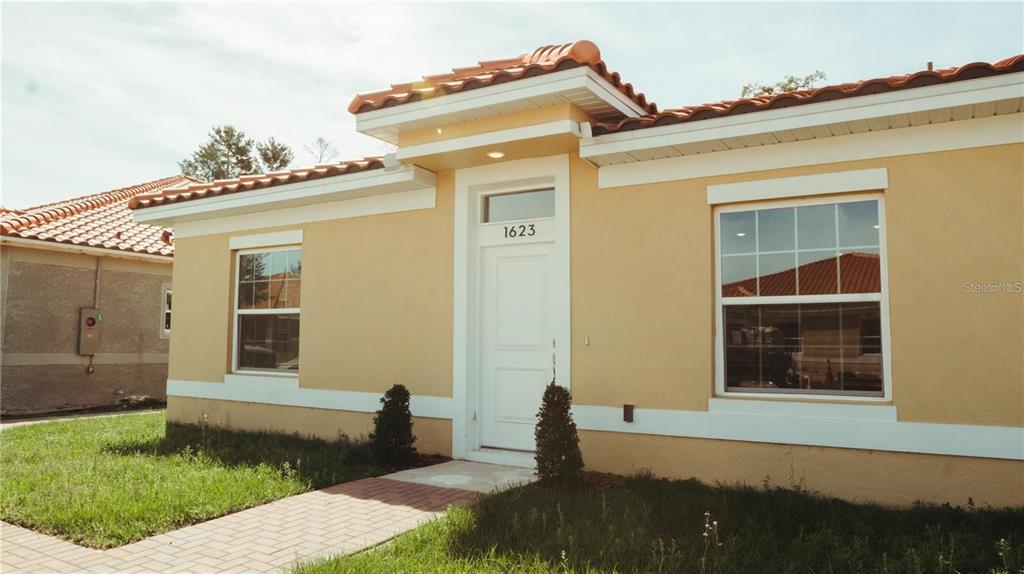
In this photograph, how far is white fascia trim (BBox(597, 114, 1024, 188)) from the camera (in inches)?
189

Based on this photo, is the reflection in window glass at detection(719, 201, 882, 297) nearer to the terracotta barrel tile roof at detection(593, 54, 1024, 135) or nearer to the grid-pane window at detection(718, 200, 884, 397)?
the grid-pane window at detection(718, 200, 884, 397)

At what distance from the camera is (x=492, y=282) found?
7047mm

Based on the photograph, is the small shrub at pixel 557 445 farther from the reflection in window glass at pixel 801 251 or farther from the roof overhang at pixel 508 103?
the roof overhang at pixel 508 103

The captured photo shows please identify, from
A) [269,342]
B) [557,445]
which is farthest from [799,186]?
[269,342]

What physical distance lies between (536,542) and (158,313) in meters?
12.4

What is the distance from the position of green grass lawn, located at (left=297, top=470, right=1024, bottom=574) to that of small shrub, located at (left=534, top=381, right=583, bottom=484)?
0.33 meters

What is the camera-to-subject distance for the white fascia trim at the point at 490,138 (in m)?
5.94

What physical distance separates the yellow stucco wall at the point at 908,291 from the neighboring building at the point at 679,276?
0.02 m

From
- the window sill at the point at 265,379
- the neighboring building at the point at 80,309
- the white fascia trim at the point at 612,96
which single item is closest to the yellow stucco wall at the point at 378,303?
the window sill at the point at 265,379

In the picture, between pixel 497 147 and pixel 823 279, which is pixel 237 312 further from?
pixel 823 279

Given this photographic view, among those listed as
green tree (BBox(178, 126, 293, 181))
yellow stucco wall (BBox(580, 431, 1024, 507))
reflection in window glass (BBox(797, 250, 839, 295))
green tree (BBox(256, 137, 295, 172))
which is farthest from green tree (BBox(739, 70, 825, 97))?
green tree (BBox(178, 126, 293, 181))

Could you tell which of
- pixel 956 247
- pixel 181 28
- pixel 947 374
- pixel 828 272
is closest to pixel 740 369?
pixel 828 272

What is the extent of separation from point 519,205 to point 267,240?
12.1ft

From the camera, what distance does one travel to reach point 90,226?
13.2m
